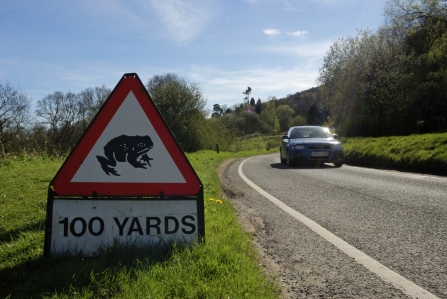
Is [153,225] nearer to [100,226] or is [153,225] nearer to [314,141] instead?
[100,226]

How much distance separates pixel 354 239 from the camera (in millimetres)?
3912

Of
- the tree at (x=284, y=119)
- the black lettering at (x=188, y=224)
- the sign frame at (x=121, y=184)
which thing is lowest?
the black lettering at (x=188, y=224)

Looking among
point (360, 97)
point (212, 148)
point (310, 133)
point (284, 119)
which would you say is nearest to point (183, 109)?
point (212, 148)

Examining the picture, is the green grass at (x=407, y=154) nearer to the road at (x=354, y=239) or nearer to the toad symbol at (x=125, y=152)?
the road at (x=354, y=239)

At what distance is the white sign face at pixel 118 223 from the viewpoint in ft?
9.36

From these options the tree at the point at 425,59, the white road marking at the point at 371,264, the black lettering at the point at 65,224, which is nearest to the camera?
the white road marking at the point at 371,264

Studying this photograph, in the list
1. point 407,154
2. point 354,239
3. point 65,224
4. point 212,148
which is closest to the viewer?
point 65,224

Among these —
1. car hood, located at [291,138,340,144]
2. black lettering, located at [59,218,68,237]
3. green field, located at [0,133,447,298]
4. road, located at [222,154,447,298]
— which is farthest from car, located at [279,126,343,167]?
black lettering, located at [59,218,68,237]

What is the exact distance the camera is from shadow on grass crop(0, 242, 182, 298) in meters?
2.28

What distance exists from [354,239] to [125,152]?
97.4 inches

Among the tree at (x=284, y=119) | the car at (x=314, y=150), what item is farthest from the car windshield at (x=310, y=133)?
the tree at (x=284, y=119)

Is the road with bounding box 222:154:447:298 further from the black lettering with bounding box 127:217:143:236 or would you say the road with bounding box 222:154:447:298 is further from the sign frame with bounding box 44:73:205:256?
the black lettering with bounding box 127:217:143:236

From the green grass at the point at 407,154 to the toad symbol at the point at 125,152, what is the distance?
401 inches

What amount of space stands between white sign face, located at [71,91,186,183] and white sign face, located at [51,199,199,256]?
18 centimetres
